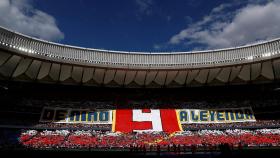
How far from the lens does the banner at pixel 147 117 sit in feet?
126

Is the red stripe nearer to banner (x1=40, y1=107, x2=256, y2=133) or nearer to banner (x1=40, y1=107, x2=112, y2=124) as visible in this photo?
banner (x1=40, y1=107, x2=256, y2=133)

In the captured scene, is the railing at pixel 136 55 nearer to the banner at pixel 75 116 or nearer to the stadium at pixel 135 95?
the stadium at pixel 135 95

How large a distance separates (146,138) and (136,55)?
1292 cm

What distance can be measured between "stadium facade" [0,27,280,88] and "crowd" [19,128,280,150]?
320 inches

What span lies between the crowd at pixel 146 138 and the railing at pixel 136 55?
29.9 feet

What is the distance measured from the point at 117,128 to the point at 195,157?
15.3 metres

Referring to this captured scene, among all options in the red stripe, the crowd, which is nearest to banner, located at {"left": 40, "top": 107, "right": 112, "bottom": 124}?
the crowd

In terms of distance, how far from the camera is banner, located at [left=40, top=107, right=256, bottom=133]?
38.4m

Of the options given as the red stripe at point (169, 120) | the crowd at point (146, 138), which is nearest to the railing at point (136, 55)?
the red stripe at point (169, 120)

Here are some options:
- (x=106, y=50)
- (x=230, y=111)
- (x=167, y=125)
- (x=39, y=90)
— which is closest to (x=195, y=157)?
(x=167, y=125)

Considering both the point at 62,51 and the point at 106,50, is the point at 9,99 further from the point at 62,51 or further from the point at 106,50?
the point at 106,50

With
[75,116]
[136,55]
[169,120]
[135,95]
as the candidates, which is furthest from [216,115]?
[75,116]

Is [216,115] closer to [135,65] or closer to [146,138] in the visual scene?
[146,138]

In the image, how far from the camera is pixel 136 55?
41.7 meters
